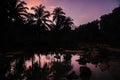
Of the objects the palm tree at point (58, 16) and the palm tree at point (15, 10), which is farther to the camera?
the palm tree at point (58, 16)

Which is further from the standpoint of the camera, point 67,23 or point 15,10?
point 67,23

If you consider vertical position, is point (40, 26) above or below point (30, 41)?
above

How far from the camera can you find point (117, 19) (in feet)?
208

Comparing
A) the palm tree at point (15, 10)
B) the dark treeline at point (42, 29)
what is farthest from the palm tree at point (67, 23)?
the palm tree at point (15, 10)

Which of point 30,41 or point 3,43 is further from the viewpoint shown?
point 30,41

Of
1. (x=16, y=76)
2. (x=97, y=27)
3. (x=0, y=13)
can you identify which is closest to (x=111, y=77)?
(x=16, y=76)

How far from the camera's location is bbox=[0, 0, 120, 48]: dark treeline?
46.2m

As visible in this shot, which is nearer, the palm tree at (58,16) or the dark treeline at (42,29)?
the dark treeline at (42,29)

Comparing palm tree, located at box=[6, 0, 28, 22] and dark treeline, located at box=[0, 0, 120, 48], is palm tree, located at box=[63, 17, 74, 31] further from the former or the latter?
palm tree, located at box=[6, 0, 28, 22]

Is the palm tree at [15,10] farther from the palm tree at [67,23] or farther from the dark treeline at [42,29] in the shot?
the palm tree at [67,23]

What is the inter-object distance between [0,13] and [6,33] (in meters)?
7.75

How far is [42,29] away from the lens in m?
70.3

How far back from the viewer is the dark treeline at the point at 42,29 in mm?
46175

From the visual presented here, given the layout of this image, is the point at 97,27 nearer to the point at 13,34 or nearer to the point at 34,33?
the point at 34,33
